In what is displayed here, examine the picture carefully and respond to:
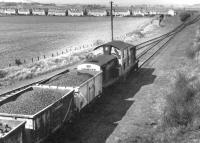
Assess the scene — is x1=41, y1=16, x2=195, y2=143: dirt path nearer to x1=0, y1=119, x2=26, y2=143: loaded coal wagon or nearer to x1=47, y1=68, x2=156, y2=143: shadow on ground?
x1=47, y1=68, x2=156, y2=143: shadow on ground

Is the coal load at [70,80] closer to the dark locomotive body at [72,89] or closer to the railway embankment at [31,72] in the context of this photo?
the dark locomotive body at [72,89]

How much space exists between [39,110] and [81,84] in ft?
13.9

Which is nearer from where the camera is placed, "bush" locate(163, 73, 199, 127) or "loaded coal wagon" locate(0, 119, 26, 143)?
"loaded coal wagon" locate(0, 119, 26, 143)

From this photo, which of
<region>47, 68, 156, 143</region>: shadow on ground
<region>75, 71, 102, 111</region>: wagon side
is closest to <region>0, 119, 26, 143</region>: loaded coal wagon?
<region>47, 68, 156, 143</region>: shadow on ground

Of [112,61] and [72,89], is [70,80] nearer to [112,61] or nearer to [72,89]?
[72,89]

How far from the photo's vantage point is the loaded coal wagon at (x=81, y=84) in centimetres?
1772

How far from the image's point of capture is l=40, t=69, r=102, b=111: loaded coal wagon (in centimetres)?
1772

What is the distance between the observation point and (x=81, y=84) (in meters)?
18.3

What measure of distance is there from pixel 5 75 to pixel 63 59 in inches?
420

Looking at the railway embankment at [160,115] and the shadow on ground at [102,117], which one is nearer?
the railway embankment at [160,115]

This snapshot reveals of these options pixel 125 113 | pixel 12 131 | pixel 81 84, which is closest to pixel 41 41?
Result: pixel 125 113

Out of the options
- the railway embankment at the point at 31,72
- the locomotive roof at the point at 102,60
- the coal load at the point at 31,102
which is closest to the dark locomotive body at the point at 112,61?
the locomotive roof at the point at 102,60

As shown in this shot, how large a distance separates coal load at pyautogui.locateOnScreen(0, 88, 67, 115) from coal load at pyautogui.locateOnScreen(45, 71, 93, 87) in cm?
138

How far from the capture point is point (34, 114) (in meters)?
13.6
